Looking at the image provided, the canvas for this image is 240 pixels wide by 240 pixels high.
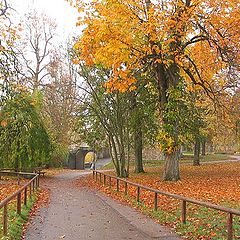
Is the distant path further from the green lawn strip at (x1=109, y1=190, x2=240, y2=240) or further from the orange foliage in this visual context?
the green lawn strip at (x1=109, y1=190, x2=240, y2=240)

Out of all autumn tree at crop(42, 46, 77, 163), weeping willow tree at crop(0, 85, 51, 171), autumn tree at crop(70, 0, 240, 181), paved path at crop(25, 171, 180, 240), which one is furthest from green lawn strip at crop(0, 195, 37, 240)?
autumn tree at crop(42, 46, 77, 163)

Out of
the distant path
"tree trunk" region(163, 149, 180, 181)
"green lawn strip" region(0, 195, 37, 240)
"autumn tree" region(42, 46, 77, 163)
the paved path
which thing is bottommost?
the paved path

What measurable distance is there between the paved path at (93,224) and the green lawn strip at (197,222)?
313mm

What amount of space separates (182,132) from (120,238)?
18008 millimetres

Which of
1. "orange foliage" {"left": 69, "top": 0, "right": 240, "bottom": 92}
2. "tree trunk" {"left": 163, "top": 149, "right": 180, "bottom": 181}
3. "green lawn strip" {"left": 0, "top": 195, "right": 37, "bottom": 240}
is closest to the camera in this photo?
"green lawn strip" {"left": 0, "top": 195, "right": 37, "bottom": 240}

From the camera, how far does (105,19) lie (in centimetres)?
1485

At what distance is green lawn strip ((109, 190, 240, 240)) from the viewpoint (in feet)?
25.2

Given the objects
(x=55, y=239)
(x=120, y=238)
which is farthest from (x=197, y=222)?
(x=55, y=239)

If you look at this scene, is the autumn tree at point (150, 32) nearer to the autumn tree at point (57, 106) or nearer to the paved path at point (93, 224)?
the paved path at point (93, 224)

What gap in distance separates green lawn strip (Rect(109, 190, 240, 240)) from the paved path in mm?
313

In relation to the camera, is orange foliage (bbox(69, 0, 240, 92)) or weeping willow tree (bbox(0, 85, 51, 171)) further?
weeping willow tree (bbox(0, 85, 51, 171))

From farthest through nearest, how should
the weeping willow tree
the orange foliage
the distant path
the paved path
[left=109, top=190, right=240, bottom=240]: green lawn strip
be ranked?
the distant path
the weeping willow tree
the orange foliage
the paved path
[left=109, top=190, right=240, bottom=240]: green lawn strip

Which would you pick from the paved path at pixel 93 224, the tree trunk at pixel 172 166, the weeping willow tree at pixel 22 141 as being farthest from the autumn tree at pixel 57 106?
the paved path at pixel 93 224

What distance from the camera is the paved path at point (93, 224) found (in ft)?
25.6
